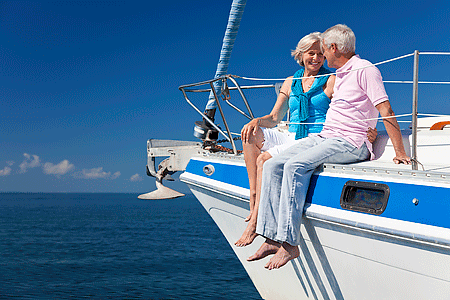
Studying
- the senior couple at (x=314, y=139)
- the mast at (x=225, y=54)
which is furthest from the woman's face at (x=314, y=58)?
the mast at (x=225, y=54)

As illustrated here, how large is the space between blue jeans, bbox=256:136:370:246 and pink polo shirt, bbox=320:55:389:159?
3.8 inches

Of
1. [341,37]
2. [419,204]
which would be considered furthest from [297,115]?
[419,204]

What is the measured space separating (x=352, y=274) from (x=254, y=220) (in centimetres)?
75

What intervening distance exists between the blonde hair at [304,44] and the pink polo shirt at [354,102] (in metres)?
0.37

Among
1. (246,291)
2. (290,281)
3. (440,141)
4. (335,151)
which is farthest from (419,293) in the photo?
(246,291)

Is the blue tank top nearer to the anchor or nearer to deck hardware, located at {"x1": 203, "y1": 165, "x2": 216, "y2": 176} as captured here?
deck hardware, located at {"x1": 203, "y1": 165, "x2": 216, "y2": 176}

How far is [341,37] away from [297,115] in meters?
0.72

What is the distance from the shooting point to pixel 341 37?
2.96 m

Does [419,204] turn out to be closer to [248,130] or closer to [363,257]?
[363,257]

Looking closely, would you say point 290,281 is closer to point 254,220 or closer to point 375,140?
point 254,220

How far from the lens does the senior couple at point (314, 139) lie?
9.25 ft

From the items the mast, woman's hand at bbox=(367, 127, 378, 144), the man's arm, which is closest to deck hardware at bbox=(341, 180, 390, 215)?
the man's arm

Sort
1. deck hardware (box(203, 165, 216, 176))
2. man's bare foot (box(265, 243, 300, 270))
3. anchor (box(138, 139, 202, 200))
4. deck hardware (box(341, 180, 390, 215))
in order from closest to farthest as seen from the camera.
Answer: deck hardware (box(341, 180, 390, 215))
man's bare foot (box(265, 243, 300, 270))
deck hardware (box(203, 165, 216, 176))
anchor (box(138, 139, 202, 200))

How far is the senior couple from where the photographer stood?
282 centimetres
